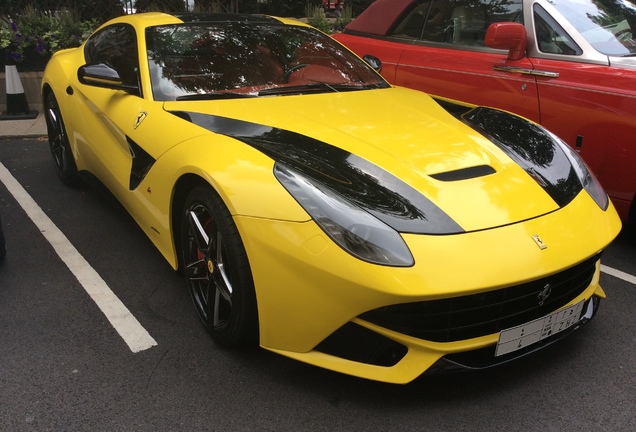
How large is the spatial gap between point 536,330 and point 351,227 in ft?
2.70

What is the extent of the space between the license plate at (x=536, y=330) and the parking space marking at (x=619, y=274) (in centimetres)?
117

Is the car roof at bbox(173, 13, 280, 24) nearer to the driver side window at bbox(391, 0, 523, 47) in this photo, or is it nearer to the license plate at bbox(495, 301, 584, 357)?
the driver side window at bbox(391, 0, 523, 47)

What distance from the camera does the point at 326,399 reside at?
245 cm

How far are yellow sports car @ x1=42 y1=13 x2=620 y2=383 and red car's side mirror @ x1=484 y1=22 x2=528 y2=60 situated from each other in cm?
86

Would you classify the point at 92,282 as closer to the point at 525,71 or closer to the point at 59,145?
the point at 59,145

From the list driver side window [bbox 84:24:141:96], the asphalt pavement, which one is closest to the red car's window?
driver side window [bbox 84:24:141:96]

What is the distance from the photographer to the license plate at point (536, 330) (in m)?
2.30

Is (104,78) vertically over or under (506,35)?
under

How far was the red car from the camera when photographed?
371 cm

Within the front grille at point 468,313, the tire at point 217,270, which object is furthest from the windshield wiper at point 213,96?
the front grille at point 468,313

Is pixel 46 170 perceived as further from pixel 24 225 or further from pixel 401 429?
pixel 401 429

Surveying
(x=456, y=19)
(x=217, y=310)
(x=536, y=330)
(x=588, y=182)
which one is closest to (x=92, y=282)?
(x=217, y=310)

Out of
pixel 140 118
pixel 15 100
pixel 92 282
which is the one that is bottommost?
pixel 15 100

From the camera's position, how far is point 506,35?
4.12 m
